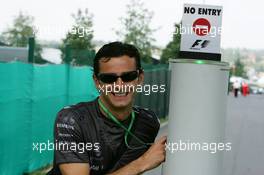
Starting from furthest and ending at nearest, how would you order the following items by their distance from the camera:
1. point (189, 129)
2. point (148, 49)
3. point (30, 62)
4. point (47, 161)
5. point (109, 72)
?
1. point (148, 49)
2. point (47, 161)
3. point (30, 62)
4. point (109, 72)
5. point (189, 129)

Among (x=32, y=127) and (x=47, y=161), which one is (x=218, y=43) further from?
(x=47, y=161)

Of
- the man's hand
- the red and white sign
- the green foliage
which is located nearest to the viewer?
the red and white sign

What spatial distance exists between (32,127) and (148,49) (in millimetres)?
26757

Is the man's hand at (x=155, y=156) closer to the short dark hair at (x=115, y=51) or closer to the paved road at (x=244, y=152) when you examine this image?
the short dark hair at (x=115, y=51)

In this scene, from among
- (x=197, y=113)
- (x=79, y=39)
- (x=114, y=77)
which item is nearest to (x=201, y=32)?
(x=197, y=113)

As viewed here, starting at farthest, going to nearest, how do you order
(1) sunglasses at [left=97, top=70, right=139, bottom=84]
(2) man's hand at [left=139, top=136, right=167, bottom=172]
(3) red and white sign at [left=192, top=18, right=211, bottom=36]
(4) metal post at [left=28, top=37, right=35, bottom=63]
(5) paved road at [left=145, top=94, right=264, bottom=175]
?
(5) paved road at [left=145, top=94, right=264, bottom=175]
(4) metal post at [left=28, top=37, right=35, bottom=63]
(1) sunglasses at [left=97, top=70, right=139, bottom=84]
(2) man's hand at [left=139, top=136, right=167, bottom=172]
(3) red and white sign at [left=192, top=18, right=211, bottom=36]

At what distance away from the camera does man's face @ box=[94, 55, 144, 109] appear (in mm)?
2736

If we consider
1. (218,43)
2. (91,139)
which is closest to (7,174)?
(91,139)

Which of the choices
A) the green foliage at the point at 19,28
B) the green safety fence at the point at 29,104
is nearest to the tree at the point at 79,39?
the green safety fence at the point at 29,104

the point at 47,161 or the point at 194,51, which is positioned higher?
the point at 194,51

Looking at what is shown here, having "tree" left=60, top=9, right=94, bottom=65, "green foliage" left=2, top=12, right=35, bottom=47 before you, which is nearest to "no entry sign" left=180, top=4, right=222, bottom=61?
"tree" left=60, top=9, right=94, bottom=65

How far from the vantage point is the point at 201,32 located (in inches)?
97.8

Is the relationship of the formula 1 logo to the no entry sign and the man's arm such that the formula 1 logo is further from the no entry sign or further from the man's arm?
the man's arm

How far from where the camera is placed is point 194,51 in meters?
2.41
